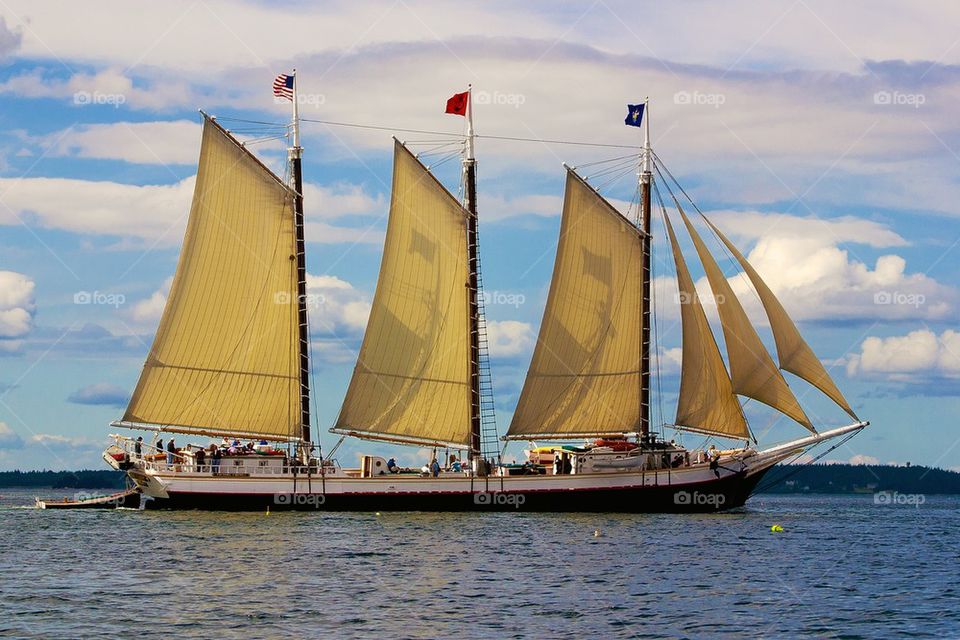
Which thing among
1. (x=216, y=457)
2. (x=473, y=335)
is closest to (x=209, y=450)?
(x=216, y=457)

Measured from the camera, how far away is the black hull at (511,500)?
266 feet

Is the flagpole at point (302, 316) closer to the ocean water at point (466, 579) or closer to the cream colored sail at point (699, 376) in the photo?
the ocean water at point (466, 579)

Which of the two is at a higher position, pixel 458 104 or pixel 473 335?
pixel 458 104

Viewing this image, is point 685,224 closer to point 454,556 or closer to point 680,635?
point 454,556

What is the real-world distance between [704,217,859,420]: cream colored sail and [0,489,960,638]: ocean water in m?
8.75

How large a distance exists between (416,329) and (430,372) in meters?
2.77

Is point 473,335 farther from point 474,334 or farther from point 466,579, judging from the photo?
point 466,579

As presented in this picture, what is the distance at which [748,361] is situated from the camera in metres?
79.9

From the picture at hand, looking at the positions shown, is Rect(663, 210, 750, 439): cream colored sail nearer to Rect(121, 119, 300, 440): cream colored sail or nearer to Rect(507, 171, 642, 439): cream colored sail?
Rect(507, 171, 642, 439): cream colored sail

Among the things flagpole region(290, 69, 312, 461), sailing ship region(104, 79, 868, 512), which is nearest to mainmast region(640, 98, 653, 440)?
sailing ship region(104, 79, 868, 512)

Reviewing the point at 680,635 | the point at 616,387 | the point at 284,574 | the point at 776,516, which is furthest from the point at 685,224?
the point at 680,635

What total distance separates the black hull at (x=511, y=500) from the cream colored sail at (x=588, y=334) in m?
4.31

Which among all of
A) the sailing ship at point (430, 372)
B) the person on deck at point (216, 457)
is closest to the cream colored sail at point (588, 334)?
the sailing ship at point (430, 372)

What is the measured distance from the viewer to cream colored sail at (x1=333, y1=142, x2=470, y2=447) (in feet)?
269
